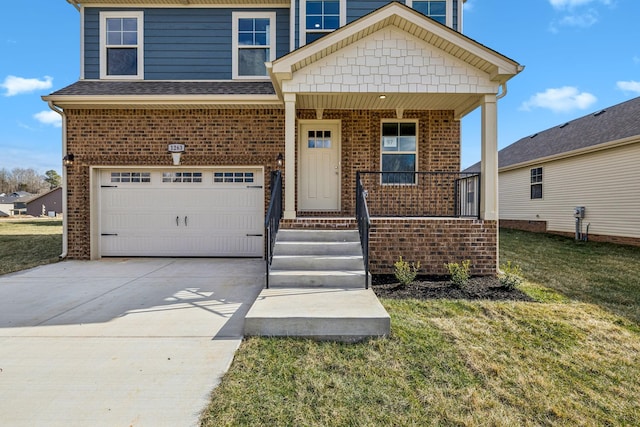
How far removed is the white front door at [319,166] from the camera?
759cm

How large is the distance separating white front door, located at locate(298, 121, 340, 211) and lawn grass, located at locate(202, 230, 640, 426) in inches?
149

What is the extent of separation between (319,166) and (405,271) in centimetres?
338

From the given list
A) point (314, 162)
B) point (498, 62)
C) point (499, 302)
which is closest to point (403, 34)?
point (498, 62)

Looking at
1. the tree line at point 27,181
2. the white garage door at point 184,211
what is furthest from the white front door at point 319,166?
the tree line at point 27,181

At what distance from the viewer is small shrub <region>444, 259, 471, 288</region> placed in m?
5.02

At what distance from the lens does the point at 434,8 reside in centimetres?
770

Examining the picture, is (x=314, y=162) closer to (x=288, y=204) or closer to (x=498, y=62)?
(x=288, y=204)

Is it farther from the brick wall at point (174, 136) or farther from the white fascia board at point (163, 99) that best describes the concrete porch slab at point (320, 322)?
the white fascia board at point (163, 99)

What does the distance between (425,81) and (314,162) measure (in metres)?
2.92

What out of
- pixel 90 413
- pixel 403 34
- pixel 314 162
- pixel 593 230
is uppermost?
pixel 403 34

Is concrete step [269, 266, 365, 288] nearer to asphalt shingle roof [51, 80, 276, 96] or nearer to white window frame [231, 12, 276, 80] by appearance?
asphalt shingle roof [51, 80, 276, 96]

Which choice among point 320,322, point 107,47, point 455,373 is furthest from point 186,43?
point 455,373

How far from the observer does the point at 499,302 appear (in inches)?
175

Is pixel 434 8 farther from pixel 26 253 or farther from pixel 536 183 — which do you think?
pixel 26 253
